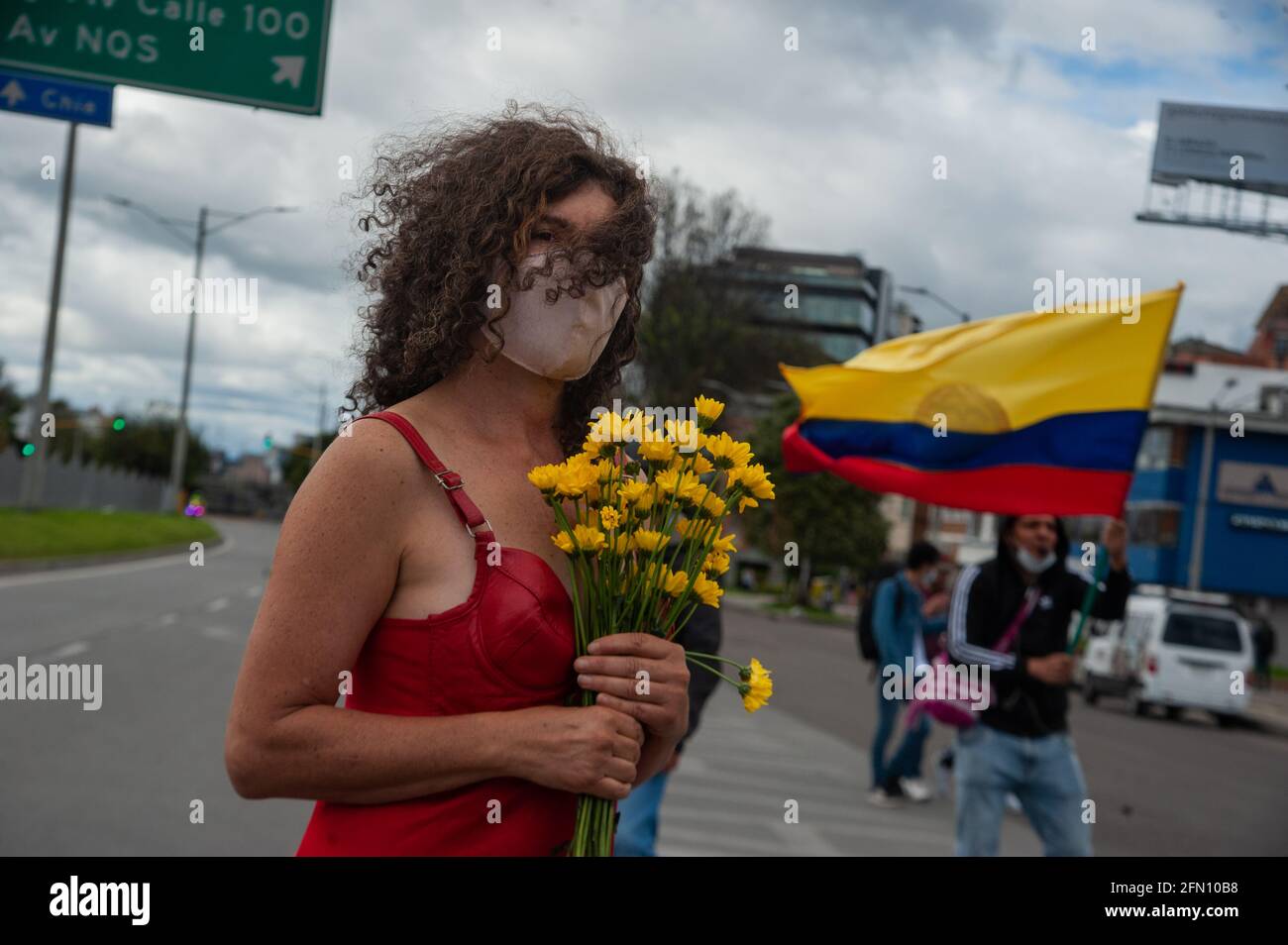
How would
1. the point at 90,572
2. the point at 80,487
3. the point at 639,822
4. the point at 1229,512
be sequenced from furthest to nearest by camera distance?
the point at 80,487, the point at 1229,512, the point at 90,572, the point at 639,822

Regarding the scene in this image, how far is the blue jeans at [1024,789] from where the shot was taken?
562 centimetres

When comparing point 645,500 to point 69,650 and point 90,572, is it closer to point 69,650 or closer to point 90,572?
point 69,650

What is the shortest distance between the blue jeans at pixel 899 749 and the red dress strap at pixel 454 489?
28.6 ft

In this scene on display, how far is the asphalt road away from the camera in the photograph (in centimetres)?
729

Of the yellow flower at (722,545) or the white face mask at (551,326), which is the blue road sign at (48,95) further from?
the yellow flower at (722,545)

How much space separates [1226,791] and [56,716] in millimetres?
10814

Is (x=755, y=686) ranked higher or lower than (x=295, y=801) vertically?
higher

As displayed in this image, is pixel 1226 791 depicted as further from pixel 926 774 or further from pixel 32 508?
pixel 32 508

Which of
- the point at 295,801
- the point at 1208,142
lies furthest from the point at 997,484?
the point at 1208,142

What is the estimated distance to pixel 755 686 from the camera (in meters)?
2.08

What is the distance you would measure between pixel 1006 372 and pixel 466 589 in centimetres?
475

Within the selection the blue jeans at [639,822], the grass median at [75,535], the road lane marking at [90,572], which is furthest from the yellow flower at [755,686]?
the grass median at [75,535]

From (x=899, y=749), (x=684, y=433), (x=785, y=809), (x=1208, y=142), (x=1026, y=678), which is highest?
(x=1208, y=142)
